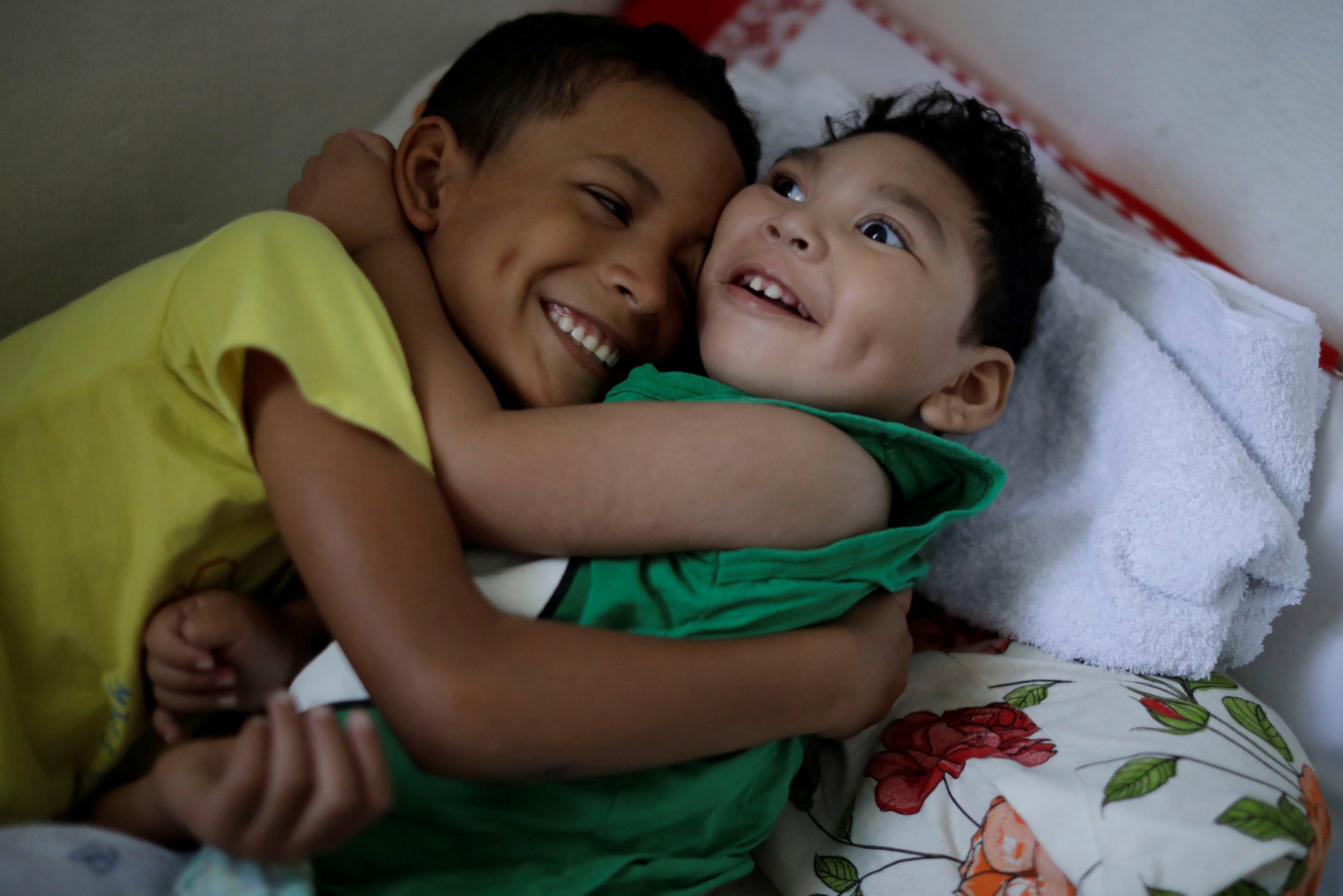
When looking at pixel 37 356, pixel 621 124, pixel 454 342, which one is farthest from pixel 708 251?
pixel 37 356

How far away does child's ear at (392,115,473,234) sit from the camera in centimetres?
91

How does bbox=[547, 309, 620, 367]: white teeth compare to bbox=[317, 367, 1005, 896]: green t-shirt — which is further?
bbox=[547, 309, 620, 367]: white teeth

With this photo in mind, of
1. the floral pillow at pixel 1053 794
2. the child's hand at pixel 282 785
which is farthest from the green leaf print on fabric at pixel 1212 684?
the child's hand at pixel 282 785

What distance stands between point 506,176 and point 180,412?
372 mm

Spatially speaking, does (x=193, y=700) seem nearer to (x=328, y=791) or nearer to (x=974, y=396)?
(x=328, y=791)

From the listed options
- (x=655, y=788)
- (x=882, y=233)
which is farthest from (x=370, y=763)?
(x=882, y=233)

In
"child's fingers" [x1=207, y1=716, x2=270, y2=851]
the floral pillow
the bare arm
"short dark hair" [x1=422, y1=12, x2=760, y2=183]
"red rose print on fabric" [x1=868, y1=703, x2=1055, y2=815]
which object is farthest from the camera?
"short dark hair" [x1=422, y1=12, x2=760, y2=183]

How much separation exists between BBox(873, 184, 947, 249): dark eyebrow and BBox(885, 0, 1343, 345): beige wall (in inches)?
16.9

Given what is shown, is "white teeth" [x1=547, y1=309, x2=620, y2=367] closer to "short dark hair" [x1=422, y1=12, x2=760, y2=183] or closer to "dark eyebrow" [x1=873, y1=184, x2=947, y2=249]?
"short dark hair" [x1=422, y1=12, x2=760, y2=183]

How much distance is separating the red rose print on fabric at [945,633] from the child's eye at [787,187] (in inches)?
18.3

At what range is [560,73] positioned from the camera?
0.93 m

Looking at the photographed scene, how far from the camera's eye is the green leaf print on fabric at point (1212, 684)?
0.88 meters

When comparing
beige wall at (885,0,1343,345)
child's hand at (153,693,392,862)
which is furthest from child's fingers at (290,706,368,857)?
beige wall at (885,0,1343,345)

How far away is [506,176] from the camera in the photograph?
890 millimetres
